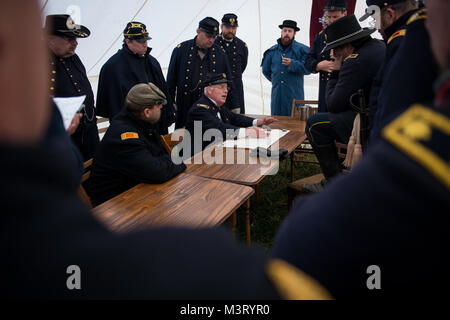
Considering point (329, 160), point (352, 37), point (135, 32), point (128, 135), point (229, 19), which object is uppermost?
point (229, 19)

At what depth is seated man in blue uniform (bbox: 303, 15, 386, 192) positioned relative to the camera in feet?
8.13

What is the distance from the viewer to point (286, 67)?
5652 mm

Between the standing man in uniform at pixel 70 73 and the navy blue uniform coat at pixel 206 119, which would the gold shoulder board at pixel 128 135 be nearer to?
the standing man in uniform at pixel 70 73

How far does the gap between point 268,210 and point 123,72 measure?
7.50ft

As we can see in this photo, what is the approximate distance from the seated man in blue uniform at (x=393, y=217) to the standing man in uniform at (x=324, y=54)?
12.8ft

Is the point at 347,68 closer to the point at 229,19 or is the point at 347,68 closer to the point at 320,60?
the point at 320,60

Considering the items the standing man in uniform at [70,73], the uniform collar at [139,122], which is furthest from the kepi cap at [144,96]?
the standing man in uniform at [70,73]

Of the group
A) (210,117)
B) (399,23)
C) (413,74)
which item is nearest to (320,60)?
(210,117)

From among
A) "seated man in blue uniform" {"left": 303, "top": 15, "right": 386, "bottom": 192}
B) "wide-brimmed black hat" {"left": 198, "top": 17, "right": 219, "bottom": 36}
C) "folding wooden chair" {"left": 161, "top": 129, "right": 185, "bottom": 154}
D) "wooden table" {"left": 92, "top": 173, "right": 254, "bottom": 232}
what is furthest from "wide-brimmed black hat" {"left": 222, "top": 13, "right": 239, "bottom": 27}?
"wooden table" {"left": 92, "top": 173, "right": 254, "bottom": 232}

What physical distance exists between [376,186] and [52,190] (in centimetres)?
31

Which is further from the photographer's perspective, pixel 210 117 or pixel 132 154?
pixel 210 117

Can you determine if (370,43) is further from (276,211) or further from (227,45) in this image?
(227,45)

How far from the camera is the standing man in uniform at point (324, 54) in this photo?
415 centimetres
